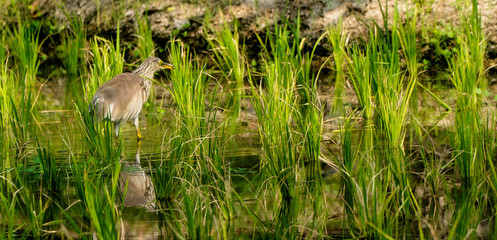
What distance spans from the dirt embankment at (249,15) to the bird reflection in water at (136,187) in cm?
411

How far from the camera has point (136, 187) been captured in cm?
440

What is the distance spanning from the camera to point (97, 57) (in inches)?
263

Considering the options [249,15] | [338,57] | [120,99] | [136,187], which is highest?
[249,15]

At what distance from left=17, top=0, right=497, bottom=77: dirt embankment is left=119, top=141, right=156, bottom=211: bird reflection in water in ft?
13.5

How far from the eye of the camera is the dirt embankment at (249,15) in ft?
29.3

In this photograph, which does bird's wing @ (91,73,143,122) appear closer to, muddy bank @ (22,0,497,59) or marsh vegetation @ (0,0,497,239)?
marsh vegetation @ (0,0,497,239)

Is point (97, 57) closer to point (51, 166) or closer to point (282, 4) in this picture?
point (51, 166)

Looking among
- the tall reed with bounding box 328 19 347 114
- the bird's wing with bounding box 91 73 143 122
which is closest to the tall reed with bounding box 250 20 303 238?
the bird's wing with bounding box 91 73 143 122

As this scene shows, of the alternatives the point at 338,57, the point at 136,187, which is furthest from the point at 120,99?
the point at 338,57

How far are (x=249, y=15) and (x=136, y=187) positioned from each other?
580cm

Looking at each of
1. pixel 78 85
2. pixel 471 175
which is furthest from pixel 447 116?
pixel 78 85

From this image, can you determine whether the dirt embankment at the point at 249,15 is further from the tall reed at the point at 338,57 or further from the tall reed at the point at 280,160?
the tall reed at the point at 280,160

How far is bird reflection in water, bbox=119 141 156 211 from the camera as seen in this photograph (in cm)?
404

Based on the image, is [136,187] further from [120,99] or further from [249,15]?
[249,15]
